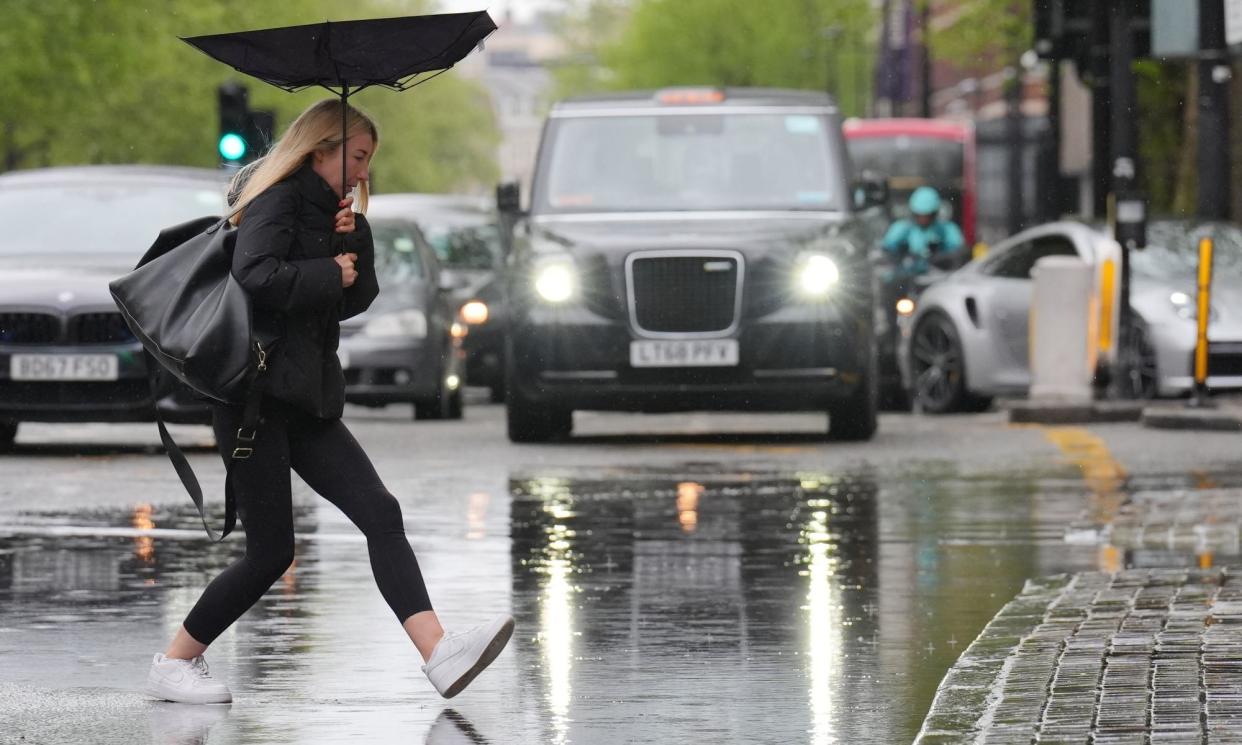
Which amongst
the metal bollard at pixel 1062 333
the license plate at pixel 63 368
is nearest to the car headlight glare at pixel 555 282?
the license plate at pixel 63 368

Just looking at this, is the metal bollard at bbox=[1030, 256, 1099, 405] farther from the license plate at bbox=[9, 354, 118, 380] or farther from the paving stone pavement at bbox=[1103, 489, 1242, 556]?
the license plate at bbox=[9, 354, 118, 380]

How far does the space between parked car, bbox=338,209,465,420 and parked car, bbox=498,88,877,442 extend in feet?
9.65

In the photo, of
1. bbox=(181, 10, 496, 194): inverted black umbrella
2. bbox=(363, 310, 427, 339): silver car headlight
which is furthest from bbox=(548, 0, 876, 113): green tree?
bbox=(181, 10, 496, 194): inverted black umbrella

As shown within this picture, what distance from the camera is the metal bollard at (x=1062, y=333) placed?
20.9 metres

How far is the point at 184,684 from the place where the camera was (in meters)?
7.66

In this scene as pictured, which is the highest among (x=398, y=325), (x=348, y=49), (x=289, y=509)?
(x=348, y=49)

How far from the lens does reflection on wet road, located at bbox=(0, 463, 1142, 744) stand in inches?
295

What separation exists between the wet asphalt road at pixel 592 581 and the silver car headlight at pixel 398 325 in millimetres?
2843

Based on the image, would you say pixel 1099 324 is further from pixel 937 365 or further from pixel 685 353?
pixel 685 353

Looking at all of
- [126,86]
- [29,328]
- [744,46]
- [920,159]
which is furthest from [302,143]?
[744,46]

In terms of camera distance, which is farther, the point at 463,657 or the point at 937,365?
the point at 937,365

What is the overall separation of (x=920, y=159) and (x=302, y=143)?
4278 cm

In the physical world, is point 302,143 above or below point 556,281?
above

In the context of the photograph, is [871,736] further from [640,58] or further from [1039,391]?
A: [640,58]
